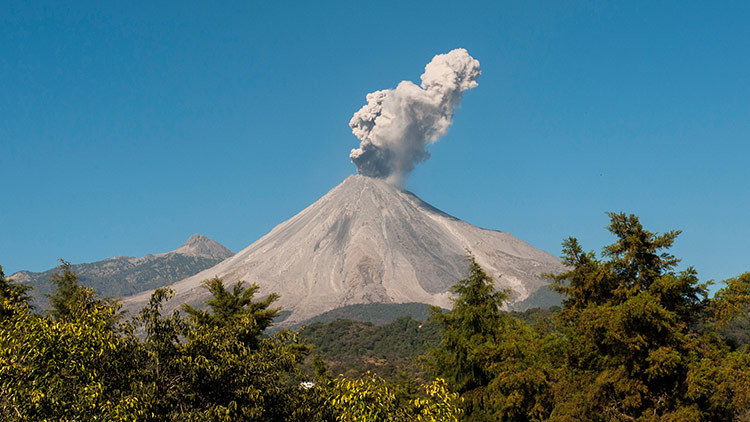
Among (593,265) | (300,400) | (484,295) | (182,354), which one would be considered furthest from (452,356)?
(182,354)

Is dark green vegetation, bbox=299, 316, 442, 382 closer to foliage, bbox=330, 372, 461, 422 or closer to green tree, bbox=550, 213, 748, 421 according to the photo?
green tree, bbox=550, 213, 748, 421

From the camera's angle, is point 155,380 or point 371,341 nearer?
point 155,380

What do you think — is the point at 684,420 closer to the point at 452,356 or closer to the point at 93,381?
the point at 452,356

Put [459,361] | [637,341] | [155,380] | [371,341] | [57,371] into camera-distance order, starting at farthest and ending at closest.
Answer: [371,341] < [459,361] < [637,341] < [155,380] < [57,371]

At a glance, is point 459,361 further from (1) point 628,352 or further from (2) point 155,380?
(2) point 155,380

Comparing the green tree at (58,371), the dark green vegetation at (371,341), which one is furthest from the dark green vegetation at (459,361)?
the dark green vegetation at (371,341)

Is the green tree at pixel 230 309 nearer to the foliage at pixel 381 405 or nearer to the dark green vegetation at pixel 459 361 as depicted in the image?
the dark green vegetation at pixel 459 361

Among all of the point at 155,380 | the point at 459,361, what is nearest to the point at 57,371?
the point at 155,380

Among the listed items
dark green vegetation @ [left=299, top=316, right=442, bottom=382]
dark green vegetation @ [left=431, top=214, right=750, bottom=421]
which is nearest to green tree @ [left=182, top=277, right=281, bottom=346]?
dark green vegetation @ [left=431, top=214, right=750, bottom=421]
